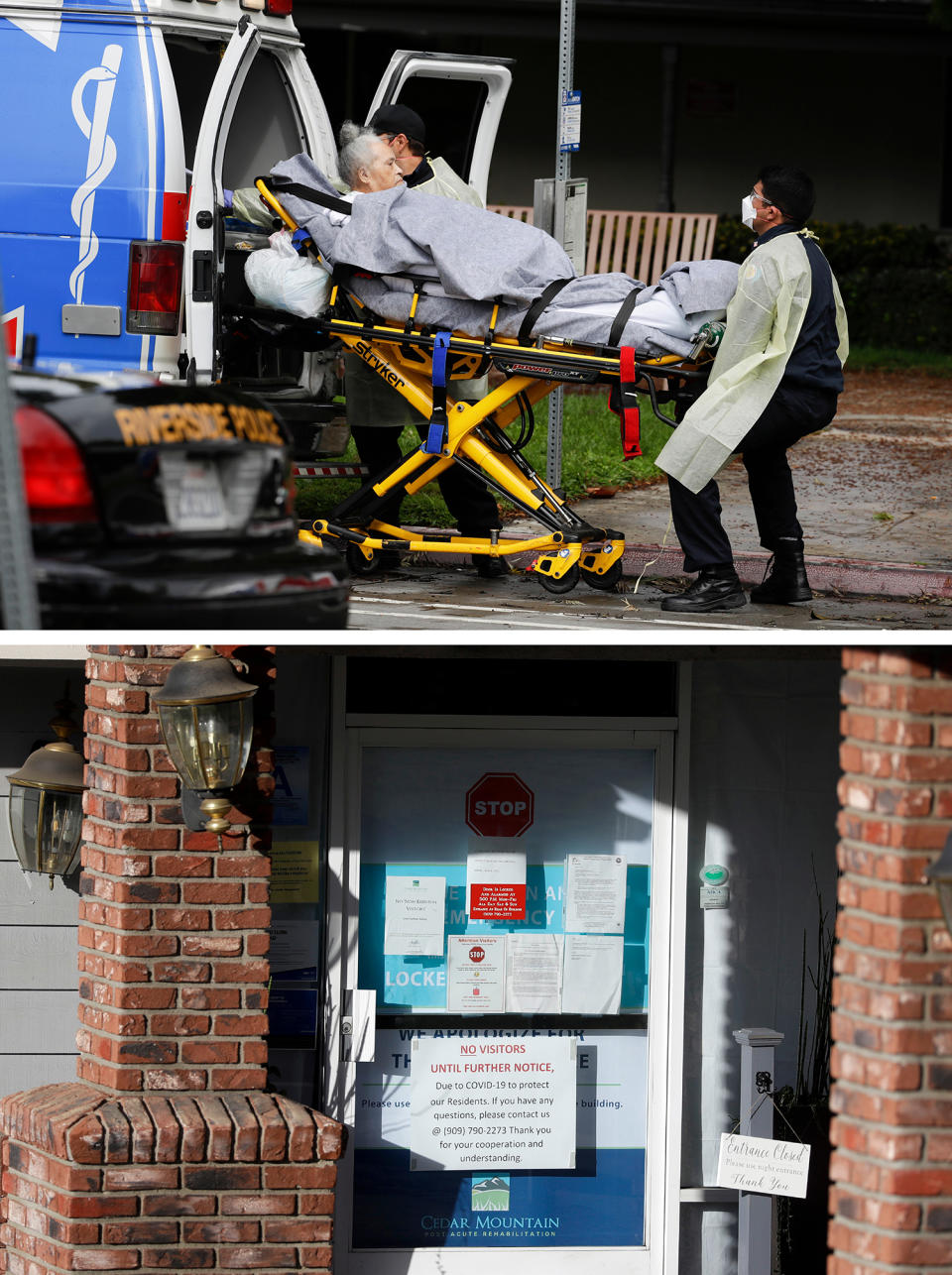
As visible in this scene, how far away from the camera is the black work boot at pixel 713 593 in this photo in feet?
20.0

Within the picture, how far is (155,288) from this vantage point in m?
5.12

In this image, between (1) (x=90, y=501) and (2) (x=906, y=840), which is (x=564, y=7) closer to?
(2) (x=906, y=840)

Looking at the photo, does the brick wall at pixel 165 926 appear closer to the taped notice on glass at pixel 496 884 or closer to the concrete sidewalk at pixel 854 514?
the taped notice on glass at pixel 496 884

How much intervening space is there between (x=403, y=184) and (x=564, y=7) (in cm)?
165

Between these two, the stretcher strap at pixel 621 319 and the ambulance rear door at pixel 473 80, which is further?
the ambulance rear door at pixel 473 80

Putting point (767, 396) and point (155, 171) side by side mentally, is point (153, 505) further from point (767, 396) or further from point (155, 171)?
point (767, 396)

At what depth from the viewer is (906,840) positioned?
4.10 metres

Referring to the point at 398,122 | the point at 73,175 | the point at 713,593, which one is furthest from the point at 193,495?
the point at 398,122

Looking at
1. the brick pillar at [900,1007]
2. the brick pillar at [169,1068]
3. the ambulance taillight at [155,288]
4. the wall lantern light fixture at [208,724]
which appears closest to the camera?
the brick pillar at [900,1007]

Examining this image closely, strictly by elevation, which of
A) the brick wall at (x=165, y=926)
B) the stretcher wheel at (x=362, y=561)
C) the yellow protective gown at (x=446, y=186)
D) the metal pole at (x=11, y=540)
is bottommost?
the brick wall at (x=165, y=926)

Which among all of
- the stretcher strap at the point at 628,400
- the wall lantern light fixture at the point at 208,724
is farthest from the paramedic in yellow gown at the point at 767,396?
the wall lantern light fixture at the point at 208,724

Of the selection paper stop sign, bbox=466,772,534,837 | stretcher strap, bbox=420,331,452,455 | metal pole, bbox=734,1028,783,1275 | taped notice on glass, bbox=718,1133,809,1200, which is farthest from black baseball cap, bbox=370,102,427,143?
taped notice on glass, bbox=718,1133,809,1200

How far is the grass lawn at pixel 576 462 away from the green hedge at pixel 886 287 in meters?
4.69

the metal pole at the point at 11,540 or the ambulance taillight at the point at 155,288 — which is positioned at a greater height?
the ambulance taillight at the point at 155,288
